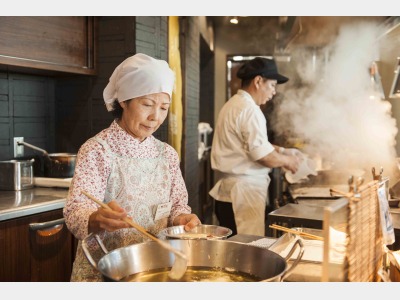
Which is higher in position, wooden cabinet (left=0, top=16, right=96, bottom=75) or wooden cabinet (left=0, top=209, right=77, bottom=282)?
wooden cabinet (left=0, top=16, right=96, bottom=75)

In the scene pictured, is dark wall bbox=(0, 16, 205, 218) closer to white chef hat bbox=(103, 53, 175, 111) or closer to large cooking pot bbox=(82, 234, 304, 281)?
white chef hat bbox=(103, 53, 175, 111)

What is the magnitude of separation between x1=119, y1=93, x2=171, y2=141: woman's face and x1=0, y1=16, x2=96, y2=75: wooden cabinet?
138 centimetres

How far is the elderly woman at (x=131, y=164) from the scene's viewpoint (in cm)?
179

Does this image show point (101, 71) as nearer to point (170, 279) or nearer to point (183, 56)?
point (183, 56)

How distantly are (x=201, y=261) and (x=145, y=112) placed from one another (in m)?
0.70

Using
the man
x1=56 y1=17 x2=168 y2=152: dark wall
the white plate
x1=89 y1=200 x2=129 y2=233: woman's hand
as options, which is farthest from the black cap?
x1=89 y1=200 x2=129 y2=233: woman's hand

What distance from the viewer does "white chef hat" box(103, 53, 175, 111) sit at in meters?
1.82

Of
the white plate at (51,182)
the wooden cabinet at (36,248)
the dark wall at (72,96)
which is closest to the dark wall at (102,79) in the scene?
the dark wall at (72,96)

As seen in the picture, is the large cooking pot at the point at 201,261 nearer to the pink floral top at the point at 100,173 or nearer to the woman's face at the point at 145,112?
the pink floral top at the point at 100,173

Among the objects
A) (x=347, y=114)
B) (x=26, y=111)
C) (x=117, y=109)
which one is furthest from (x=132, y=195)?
(x=347, y=114)

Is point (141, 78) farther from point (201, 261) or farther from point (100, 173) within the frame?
point (201, 261)

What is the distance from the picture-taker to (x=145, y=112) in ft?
6.08

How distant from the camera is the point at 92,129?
3.61 meters

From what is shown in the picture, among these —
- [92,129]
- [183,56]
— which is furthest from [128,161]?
[183,56]
